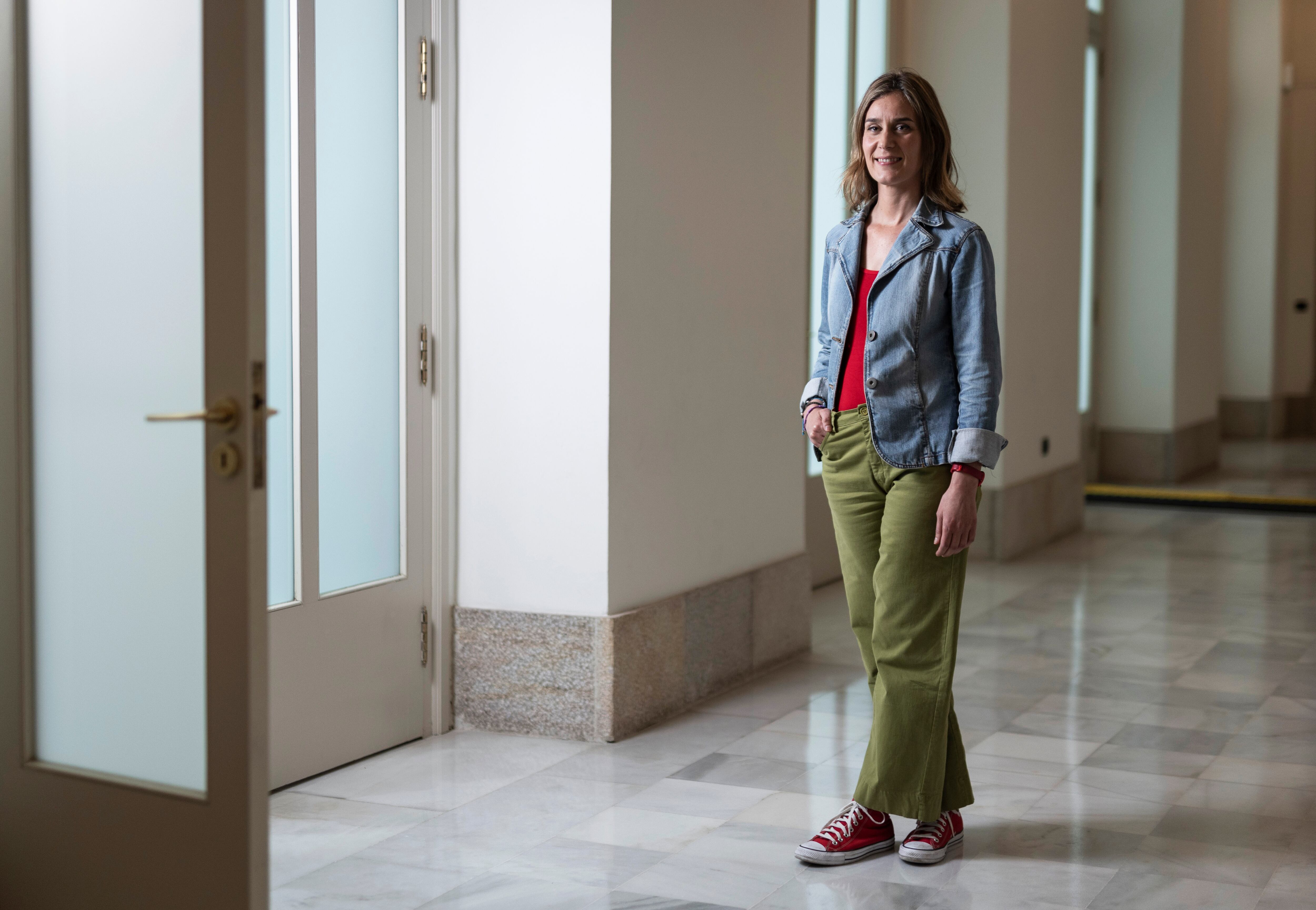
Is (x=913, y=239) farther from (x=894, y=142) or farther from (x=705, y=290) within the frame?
(x=705, y=290)

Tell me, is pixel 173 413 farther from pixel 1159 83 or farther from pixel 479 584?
pixel 1159 83

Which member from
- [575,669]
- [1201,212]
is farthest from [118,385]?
[1201,212]

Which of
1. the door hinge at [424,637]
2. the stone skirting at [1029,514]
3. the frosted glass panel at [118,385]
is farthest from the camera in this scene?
the stone skirting at [1029,514]

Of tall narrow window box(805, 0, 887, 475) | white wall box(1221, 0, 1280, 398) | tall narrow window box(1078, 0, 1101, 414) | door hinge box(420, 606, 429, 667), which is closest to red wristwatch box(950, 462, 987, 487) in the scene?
door hinge box(420, 606, 429, 667)

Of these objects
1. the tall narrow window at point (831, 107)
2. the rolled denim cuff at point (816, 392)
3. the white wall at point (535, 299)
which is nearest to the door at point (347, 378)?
the white wall at point (535, 299)

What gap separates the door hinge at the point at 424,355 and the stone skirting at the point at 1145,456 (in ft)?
21.4

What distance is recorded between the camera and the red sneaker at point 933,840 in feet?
9.37

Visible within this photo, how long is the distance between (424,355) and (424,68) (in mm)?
689

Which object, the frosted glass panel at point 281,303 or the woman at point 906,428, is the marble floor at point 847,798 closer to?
the woman at point 906,428

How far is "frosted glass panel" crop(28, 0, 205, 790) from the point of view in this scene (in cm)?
225

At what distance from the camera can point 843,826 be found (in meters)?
2.89

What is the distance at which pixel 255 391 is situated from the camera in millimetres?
2145

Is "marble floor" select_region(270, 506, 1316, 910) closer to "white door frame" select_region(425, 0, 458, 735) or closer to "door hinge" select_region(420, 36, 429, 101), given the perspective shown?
"white door frame" select_region(425, 0, 458, 735)

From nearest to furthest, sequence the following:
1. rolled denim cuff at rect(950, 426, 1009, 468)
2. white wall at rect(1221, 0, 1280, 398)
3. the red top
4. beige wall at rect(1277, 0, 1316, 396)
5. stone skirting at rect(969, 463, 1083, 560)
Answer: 1. rolled denim cuff at rect(950, 426, 1009, 468)
2. the red top
3. stone skirting at rect(969, 463, 1083, 560)
4. white wall at rect(1221, 0, 1280, 398)
5. beige wall at rect(1277, 0, 1316, 396)
